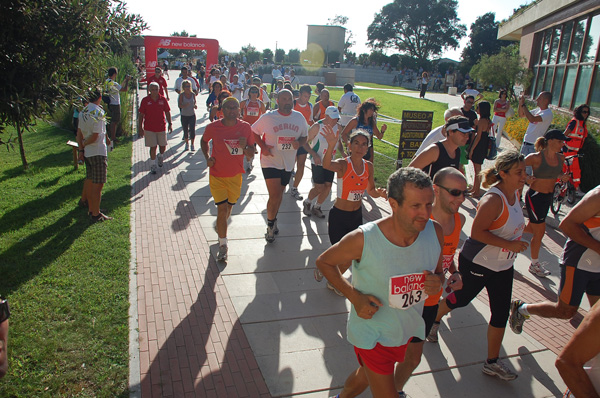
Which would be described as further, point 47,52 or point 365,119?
point 365,119

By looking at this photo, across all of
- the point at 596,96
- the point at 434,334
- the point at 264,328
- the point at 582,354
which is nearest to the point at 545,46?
the point at 596,96

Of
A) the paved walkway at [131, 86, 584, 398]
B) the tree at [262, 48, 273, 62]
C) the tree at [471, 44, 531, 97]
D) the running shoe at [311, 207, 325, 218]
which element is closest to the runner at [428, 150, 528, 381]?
the paved walkway at [131, 86, 584, 398]

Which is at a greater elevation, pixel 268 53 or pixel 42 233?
pixel 268 53

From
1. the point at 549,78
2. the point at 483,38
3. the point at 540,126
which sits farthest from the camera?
the point at 483,38

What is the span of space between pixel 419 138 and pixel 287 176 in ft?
15.5

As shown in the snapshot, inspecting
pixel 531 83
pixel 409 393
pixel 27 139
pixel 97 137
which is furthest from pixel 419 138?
pixel 531 83

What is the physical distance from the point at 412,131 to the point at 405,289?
8.07m

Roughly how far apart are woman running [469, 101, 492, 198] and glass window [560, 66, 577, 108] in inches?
382

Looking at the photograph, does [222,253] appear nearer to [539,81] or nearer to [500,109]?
[500,109]

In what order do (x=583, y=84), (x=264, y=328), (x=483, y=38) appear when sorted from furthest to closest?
1. (x=483, y=38)
2. (x=583, y=84)
3. (x=264, y=328)

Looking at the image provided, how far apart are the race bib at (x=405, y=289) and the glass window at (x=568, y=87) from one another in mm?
16534

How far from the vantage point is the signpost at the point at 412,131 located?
33.4 ft

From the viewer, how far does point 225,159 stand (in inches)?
235

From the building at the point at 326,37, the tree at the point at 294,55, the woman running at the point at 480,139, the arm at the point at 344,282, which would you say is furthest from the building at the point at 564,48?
the building at the point at 326,37
